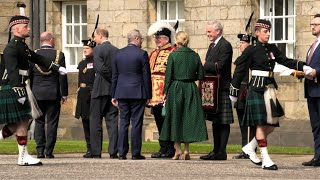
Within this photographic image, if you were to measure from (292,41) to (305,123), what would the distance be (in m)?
2.06

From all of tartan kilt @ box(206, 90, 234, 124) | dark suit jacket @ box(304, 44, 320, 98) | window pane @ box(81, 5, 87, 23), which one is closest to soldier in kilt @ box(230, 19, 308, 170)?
dark suit jacket @ box(304, 44, 320, 98)

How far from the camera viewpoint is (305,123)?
1120 inches

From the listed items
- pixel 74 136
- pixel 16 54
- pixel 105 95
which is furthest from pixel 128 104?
pixel 74 136

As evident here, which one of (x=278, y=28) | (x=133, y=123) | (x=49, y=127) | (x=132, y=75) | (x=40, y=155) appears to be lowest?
(x=40, y=155)

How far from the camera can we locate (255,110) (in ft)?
63.3

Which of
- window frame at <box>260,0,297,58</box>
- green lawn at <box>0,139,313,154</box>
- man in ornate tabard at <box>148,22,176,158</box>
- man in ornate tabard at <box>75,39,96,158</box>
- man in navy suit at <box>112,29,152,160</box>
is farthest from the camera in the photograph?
window frame at <box>260,0,297,58</box>

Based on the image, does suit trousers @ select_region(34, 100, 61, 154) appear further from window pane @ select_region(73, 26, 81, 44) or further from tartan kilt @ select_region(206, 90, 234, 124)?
window pane @ select_region(73, 26, 81, 44)

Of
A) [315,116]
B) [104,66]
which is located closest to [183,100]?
[104,66]

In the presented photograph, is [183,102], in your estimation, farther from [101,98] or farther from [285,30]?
[285,30]

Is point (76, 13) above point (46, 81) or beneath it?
above

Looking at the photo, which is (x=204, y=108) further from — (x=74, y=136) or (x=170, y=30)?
(x=74, y=136)

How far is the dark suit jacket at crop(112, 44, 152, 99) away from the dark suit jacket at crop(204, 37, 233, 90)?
0.94m

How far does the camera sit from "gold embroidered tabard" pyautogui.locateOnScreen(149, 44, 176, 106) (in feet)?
73.7

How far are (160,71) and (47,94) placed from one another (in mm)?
1837
